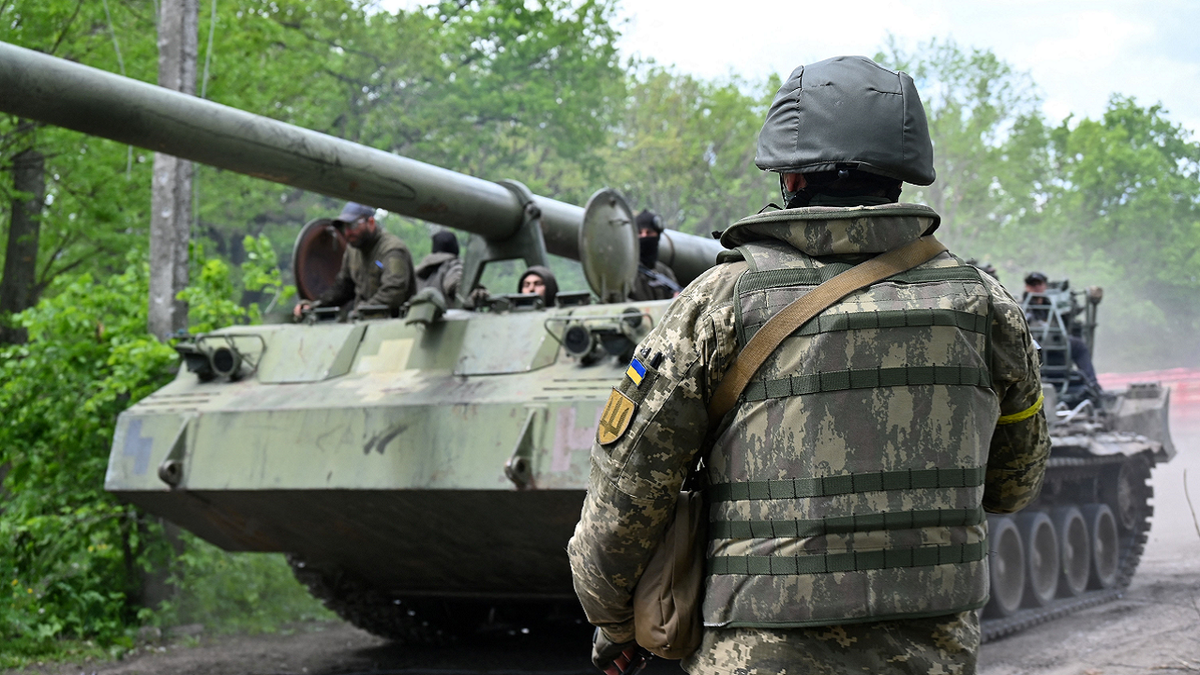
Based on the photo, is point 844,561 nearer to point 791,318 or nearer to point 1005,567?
point 791,318

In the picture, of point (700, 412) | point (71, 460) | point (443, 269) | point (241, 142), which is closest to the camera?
point (700, 412)

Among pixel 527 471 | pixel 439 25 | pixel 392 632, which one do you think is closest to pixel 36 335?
pixel 392 632

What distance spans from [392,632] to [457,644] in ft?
1.57

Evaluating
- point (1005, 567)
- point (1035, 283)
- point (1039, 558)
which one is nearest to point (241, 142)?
point (1005, 567)

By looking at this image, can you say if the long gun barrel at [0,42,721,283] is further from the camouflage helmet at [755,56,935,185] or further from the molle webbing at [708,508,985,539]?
the molle webbing at [708,508,985,539]

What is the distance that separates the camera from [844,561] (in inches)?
79.4

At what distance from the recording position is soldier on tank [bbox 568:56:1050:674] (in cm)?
203

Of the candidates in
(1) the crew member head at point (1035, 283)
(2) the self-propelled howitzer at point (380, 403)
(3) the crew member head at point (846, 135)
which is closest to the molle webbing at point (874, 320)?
(3) the crew member head at point (846, 135)

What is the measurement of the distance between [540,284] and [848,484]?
475 cm

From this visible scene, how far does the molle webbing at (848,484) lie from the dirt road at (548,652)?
15.5ft

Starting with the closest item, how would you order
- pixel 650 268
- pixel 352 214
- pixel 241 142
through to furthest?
pixel 241 142, pixel 352 214, pixel 650 268

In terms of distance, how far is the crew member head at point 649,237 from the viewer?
7.93 meters

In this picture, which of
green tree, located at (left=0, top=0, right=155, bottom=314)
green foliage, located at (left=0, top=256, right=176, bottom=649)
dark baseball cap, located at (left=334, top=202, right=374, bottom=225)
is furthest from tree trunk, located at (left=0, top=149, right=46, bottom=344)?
dark baseball cap, located at (left=334, top=202, right=374, bottom=225)

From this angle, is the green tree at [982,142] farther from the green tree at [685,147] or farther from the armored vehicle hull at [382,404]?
the armored vehicle hull at [382,404]
